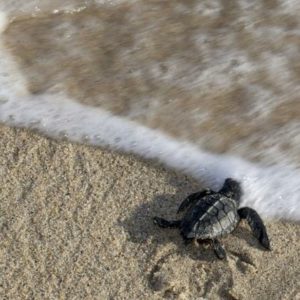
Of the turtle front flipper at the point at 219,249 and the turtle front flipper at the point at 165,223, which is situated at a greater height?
the turtle front flipper at the point at 165,223

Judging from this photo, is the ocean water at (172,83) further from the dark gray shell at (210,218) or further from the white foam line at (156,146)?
the dark gray shell at (210,218)

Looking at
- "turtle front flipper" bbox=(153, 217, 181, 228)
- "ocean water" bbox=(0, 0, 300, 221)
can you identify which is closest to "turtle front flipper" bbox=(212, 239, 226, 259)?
"turtle front flipper" bbox=(153, 217, 181, 228)

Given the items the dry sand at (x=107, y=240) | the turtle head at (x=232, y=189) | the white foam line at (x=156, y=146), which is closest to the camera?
the dry sand at (x=107, y=240)

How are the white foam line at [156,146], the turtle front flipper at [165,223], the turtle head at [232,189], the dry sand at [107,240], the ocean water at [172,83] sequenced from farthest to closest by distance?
the ocean water at [172,83] < the white foam line at [156,146] < the turtle head at [232,189] < the turtle front flipper at [165,223] < the dry sand at [107,240]

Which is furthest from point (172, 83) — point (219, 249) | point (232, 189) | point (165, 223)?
point (219, 249)

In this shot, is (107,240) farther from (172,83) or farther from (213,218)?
(172,83)

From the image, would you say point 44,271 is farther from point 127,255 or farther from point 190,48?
point 190,48

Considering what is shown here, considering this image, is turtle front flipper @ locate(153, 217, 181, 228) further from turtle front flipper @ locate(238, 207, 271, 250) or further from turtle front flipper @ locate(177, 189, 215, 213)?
turtle front flipper @ locate(238, 207, 271, 250)

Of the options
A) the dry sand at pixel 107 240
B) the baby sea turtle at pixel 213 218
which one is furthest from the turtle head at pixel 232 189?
the dry sand at pixel 107 240
